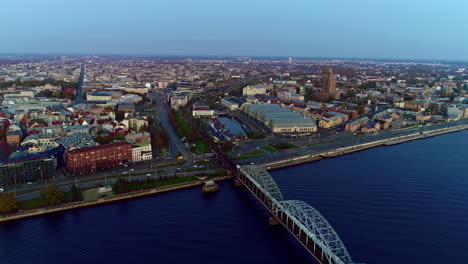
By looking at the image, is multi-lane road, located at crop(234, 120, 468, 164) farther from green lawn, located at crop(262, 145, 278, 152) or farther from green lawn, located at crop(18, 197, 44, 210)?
green lawn, located at crop(18, 197, 44, 210)

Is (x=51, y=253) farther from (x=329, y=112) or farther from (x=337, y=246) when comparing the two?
(x=329, y=112)

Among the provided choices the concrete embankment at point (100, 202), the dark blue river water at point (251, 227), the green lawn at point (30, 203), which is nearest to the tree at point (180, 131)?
the concrete embankment at point (100, 202)

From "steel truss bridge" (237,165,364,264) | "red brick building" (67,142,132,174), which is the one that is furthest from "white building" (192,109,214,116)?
"steel truss bridge" (237,165,364,264)

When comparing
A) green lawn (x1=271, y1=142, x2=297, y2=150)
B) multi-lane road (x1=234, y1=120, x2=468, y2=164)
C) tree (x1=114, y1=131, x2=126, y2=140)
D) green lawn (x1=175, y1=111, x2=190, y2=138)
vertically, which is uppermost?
tree (x1=114, y1=131, x2=126, y2=140)

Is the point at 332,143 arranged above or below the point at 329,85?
below

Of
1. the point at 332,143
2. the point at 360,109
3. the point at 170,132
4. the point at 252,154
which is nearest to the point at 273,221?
the point at 252,154

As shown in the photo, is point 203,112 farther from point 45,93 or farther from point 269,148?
point 45,93

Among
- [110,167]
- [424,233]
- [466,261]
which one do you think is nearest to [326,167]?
[424,233]
